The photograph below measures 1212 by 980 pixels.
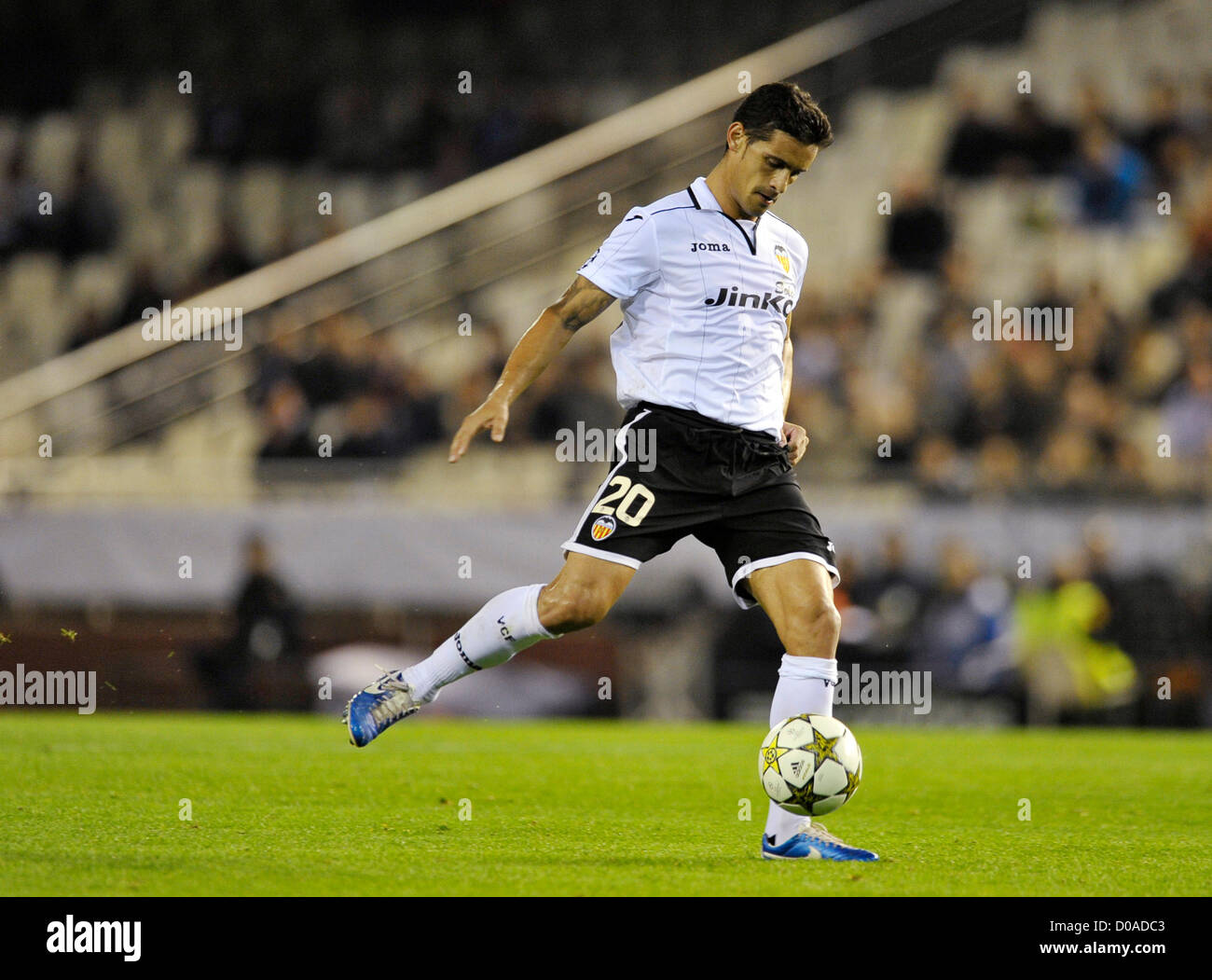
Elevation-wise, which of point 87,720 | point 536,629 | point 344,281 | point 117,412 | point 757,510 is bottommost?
point 87,720

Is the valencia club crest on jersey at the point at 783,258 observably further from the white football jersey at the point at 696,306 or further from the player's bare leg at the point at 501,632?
the player's bare leg at the point at 501,632

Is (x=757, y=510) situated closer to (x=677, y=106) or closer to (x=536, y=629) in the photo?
(x=536, y=629)

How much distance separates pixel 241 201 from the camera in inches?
798

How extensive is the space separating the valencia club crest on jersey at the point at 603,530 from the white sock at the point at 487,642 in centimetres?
29

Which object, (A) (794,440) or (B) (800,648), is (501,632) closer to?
(B) (800,648)

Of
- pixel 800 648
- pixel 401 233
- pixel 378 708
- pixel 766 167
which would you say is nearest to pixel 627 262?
pixel 766 167

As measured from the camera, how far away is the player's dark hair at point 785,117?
6145mm

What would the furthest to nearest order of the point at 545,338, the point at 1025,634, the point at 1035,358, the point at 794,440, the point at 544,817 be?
1. the point at 1035,358
2. the point at 1025,634
3. the point at 544,817
4. the point at 794,440
5. the point at 545,338

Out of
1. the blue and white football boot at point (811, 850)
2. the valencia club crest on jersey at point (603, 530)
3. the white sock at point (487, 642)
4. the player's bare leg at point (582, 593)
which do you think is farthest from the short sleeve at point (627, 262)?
the blue and white football boot at point (811, 850)

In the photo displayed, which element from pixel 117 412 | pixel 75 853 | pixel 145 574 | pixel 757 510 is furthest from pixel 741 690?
pixel 75 853

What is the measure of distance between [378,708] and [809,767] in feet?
5.30

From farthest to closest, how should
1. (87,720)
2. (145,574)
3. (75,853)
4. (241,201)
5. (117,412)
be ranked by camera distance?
(241,201) → (117,412) → (145,574) → (87,720) → (75,853)

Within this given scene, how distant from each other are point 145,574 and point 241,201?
719 cm

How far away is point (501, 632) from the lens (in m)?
6.29
